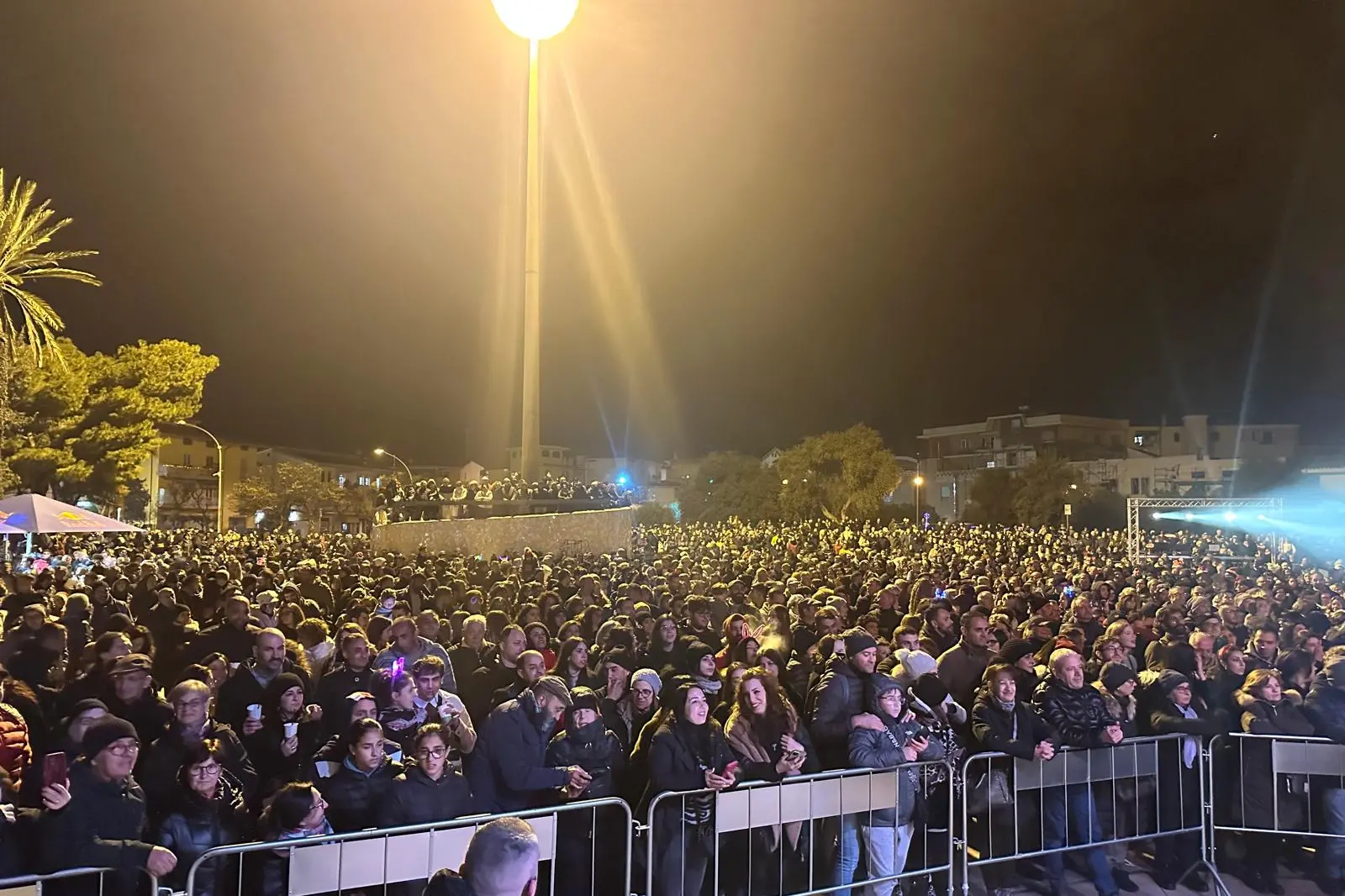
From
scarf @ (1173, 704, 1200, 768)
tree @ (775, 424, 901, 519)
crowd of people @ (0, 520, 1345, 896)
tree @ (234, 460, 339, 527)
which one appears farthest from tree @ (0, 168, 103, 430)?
tree @ (234, 460, 339, 527)

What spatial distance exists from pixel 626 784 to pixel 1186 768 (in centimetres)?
362

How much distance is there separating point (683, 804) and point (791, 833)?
2.43ft

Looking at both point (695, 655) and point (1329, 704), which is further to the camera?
point (695, 655)

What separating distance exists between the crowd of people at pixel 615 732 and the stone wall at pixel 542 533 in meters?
16.1

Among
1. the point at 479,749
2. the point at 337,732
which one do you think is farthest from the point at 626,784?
the point at 337,732

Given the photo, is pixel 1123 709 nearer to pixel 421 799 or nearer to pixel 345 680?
pixel 421 799

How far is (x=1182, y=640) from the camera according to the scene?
25.3 feet

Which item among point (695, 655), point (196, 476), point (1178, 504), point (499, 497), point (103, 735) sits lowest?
point (695, 655)

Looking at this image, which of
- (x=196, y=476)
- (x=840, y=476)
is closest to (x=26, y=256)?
(x=840, y=476)

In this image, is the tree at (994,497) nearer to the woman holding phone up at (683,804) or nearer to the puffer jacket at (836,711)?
the puffer jacket at (836,711)

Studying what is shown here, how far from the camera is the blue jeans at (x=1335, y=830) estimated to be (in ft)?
18.8

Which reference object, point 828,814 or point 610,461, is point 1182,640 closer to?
point 828,814

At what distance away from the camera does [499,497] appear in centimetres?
2803

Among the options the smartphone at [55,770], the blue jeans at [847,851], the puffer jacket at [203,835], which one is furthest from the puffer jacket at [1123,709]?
the smartphone at [55,770]
